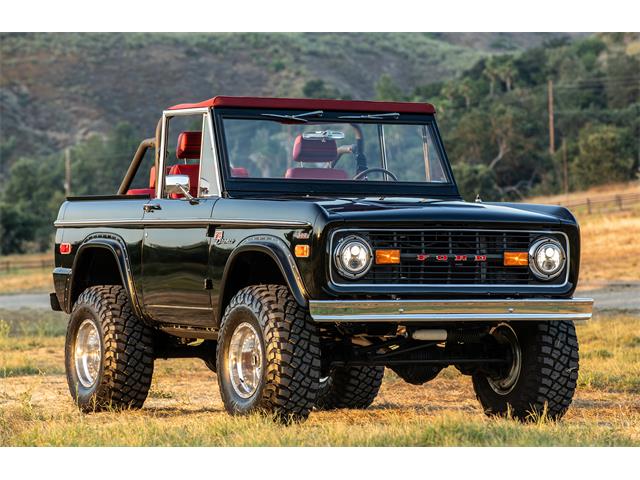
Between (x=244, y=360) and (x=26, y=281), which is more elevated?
(x=244, y=360)

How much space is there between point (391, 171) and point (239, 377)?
2318 mm

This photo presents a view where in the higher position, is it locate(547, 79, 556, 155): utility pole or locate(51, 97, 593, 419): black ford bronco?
locate(547, 79, 556, 155): utility pole

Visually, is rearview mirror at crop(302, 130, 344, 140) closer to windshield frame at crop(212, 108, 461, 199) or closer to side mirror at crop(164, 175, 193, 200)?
windshield frame at crop(212, 108, 461, 199)

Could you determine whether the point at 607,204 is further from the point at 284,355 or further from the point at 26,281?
the point at 284,355

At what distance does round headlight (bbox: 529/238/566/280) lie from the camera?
10070 mm

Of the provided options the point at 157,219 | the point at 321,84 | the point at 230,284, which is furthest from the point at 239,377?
the point at 321,84

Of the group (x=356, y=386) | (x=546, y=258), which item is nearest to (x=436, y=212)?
(x=546, y=258)

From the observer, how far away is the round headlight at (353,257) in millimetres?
9422

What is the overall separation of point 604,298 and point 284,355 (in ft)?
73.5

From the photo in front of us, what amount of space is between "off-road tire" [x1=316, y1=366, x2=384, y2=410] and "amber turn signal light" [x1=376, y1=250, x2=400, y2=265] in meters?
3.18

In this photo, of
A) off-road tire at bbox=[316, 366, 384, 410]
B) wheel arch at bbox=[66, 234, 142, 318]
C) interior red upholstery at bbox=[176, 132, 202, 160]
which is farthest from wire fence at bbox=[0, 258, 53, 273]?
interior red upholstery at bbox=[176, 132, 202, 160]

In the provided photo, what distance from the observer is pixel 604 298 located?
31.1 metres

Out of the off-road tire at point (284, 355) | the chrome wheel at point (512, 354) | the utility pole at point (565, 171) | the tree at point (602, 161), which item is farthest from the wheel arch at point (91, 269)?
the tree at point (602, 161)

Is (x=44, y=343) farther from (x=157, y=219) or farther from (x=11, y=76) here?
(x=11, y=76)
